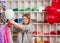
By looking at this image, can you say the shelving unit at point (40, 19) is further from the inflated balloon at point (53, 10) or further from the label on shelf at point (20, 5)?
the inflated balloon at point (53, 10)

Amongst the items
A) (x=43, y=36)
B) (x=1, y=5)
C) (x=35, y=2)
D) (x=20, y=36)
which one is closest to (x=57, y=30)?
(x=43, y=36)

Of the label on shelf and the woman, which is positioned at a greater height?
the label on shelf

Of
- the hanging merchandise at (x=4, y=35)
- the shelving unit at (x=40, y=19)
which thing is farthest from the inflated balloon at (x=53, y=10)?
the hanging merchandise at (x=4, y=35)

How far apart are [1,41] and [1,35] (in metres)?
0.07

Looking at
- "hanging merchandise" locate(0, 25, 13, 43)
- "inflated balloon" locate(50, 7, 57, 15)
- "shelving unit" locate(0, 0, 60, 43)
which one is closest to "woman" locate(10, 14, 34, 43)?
"inflated balloon" locate(50, 7, 57, 15)

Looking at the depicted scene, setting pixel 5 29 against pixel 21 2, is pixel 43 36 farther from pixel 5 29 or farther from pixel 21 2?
pixel 5 29

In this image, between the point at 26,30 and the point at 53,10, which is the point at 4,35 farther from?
the point at 53,10

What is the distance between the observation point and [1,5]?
359 cm

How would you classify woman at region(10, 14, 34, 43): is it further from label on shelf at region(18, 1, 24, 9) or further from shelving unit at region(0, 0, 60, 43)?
label on shelf at region(18, 1, 24, 9)

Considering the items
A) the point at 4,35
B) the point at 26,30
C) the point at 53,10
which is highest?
the point at 53,10

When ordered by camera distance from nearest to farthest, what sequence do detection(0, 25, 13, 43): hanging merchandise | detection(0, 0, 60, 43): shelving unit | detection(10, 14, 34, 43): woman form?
detection(0, 25, 13, 43): hanging merchandise < detection(10, 14, 34, 43): woman < detection(0, 0, 60, 43): shelving unit

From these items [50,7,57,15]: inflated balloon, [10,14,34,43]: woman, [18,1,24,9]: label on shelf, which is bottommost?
[10,14,34,43]: woman

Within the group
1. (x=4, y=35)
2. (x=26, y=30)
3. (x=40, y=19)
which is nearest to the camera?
(x=4, y=35)

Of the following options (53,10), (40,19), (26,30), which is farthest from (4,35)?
(40,19)
